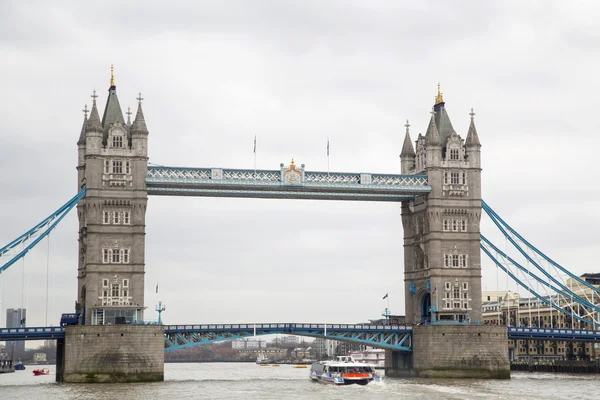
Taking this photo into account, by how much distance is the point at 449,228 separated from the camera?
118 metres


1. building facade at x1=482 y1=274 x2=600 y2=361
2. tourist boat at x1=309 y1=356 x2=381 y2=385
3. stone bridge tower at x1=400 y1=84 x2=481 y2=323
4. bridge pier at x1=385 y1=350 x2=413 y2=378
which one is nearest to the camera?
tourist boat at x1=309 y1=356 x2=381 y2=385

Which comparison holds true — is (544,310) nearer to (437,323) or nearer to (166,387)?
(437,323)

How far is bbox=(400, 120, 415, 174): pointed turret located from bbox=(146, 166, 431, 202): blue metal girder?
7.50m

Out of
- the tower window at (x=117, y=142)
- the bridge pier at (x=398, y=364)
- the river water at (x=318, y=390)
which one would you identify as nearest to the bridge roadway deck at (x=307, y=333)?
the bridge pier at (x=398, y=364)

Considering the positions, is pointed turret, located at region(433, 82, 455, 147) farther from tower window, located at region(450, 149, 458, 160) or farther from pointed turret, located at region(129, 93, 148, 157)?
pointed turret, located at region(129, 93, 148, 157)

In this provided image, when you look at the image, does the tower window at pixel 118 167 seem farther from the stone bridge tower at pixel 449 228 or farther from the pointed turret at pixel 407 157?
the pointed turret at pixel 407 157

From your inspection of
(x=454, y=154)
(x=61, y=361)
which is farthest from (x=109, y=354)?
(x=454, y=154)

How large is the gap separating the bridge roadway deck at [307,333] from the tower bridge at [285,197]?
0.13 meters

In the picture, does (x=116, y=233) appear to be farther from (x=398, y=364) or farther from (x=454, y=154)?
(x=454, y=154)

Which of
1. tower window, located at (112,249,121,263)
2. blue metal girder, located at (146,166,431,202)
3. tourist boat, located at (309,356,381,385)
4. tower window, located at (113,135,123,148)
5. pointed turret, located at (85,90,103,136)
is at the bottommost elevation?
tourist boat, located at (309,356,381,385)

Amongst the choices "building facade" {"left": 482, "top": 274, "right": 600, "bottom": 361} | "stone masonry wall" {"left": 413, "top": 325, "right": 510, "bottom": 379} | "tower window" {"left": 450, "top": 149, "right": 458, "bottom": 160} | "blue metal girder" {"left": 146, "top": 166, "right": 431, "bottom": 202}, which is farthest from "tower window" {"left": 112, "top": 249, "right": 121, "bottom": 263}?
"building facade" {"left": 482, "top": 274, "right": 600, "bottom": 361}

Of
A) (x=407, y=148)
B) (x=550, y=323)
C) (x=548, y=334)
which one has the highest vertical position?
(x=407, y=148)

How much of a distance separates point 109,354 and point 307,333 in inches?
876

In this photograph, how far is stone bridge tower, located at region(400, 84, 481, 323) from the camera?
116 meters
